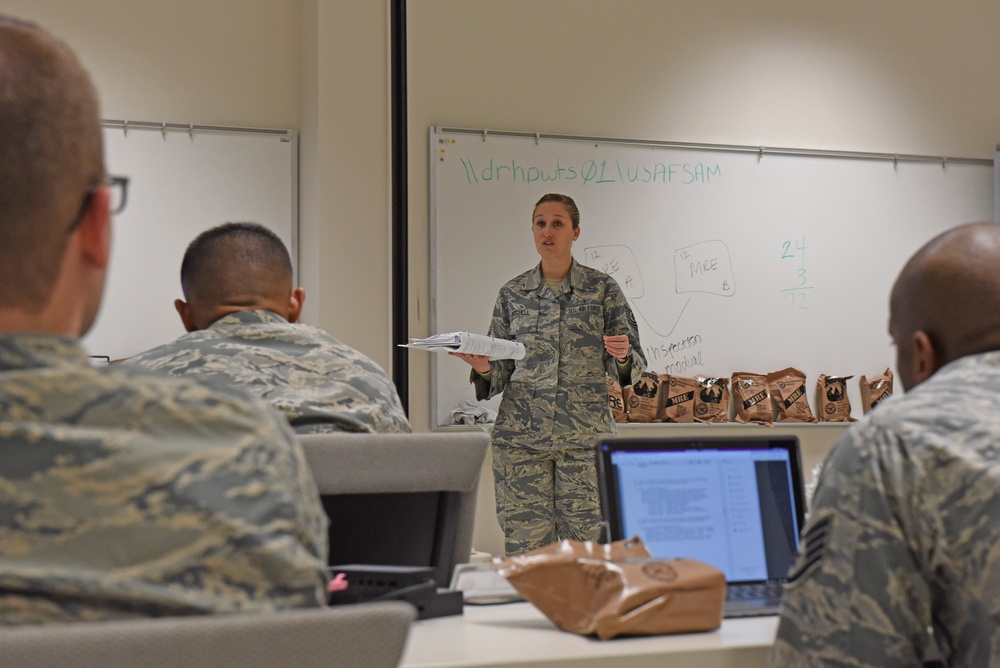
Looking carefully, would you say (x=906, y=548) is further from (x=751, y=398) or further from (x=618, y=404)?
(x=751, y=398)

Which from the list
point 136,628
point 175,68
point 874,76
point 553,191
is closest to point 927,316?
point 136,628

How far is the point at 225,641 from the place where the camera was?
0.57 meters

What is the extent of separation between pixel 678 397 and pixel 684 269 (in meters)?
0.58

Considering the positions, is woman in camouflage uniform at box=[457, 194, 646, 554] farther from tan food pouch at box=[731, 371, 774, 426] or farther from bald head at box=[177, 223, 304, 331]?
bald head at box=[177, 223, 304, 331]

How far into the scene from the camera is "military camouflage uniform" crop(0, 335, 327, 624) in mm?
620

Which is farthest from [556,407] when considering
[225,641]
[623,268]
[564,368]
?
[225,641]

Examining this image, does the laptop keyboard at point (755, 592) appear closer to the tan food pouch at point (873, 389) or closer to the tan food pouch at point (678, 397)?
the tan food pouch at point (678, 397)

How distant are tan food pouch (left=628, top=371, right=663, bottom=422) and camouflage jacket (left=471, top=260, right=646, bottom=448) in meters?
0.77

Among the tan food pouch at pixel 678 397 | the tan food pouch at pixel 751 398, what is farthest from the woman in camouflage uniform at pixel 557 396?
the tan food pouch at pixel 751 398

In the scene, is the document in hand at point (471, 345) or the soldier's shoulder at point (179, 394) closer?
the soldier's shoulder at point (179, 394)

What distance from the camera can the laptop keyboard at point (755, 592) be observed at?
4.26 ft

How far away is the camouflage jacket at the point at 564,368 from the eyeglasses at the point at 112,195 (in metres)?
3.08

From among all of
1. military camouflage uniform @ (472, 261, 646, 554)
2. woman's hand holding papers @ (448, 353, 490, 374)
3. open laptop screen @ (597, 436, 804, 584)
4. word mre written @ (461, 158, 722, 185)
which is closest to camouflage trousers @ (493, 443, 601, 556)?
military camouflage uniform @ (472, 261, 646, 554)

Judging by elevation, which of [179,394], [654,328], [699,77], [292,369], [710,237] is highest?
[699,77]
